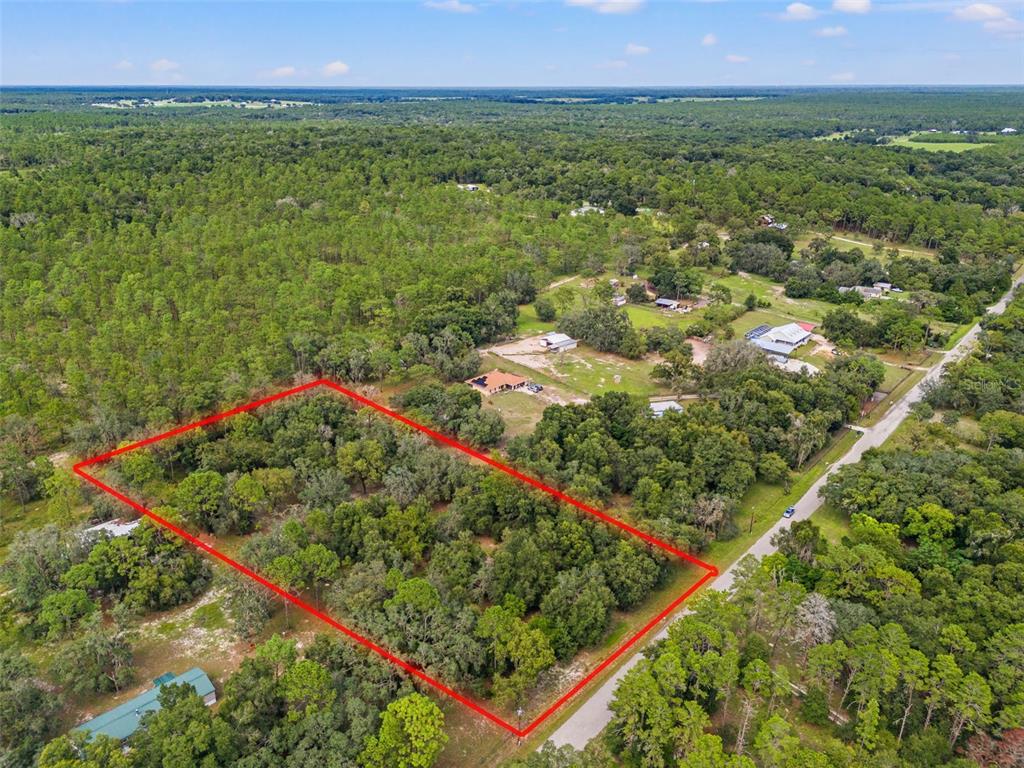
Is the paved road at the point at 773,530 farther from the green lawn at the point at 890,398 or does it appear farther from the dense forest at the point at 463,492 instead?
the dense forest at the point at 463,492

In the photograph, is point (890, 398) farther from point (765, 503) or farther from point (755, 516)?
point (755, 516)

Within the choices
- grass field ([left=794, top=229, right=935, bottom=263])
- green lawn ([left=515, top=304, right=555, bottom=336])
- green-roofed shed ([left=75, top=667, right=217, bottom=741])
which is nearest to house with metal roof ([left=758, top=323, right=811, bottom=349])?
green lawn ([left=515, top=304, right=555, bottom=336])

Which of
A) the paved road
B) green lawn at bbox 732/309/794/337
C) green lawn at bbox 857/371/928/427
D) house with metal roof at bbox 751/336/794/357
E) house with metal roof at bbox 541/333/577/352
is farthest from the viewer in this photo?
green lawn at bbox 732/309/794/337

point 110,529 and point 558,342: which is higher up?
point 558,342

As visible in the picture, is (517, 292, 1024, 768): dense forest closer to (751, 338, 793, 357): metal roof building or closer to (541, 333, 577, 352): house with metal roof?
(751, 338, 793, 357): metal roof building

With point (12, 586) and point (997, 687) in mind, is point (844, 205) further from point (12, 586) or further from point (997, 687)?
point (12, 586)

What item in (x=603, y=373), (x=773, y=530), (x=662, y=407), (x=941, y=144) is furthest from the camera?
(x=941, y=144)

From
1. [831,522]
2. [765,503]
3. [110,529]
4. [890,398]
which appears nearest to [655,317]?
[890,398]
